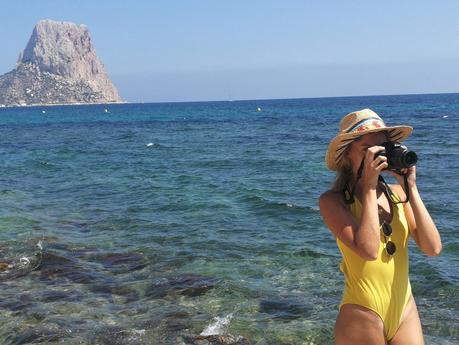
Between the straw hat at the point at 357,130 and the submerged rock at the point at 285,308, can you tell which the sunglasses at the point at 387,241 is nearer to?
the straw hat at the point at 357,130

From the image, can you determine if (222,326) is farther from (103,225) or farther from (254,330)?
(103,225)

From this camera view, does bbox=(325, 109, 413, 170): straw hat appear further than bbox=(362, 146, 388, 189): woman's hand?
Yes

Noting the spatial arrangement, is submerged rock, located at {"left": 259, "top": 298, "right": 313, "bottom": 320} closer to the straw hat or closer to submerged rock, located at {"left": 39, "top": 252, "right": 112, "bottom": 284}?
submerged rock, located at {"left": 39, "top": 252, "right": 112, "bottom": 284}

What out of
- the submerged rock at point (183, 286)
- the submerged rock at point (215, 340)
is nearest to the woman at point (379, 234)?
the submerged rock at point (215, 340)

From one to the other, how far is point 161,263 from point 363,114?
20.7ft

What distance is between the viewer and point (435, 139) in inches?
1164

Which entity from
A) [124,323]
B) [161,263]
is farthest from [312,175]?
[124,323]

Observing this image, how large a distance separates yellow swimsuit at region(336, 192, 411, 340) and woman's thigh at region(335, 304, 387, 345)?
33 mm

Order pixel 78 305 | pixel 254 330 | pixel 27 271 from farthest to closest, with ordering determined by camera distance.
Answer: pixel 27 271 → pixel 78 305 → pixel 254 330

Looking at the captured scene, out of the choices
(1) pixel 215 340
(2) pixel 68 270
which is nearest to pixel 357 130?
(1) pixel 215 340

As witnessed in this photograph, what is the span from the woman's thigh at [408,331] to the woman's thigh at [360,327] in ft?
0.28

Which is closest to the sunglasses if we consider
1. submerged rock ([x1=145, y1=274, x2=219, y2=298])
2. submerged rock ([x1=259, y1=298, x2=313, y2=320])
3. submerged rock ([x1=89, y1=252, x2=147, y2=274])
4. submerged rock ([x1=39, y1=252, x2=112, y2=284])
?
submerged rock ([x1=259, y1=298, x2=313, y2=320])

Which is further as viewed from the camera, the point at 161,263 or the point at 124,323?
the point at 161,263

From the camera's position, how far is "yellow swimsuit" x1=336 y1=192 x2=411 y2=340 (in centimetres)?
333
